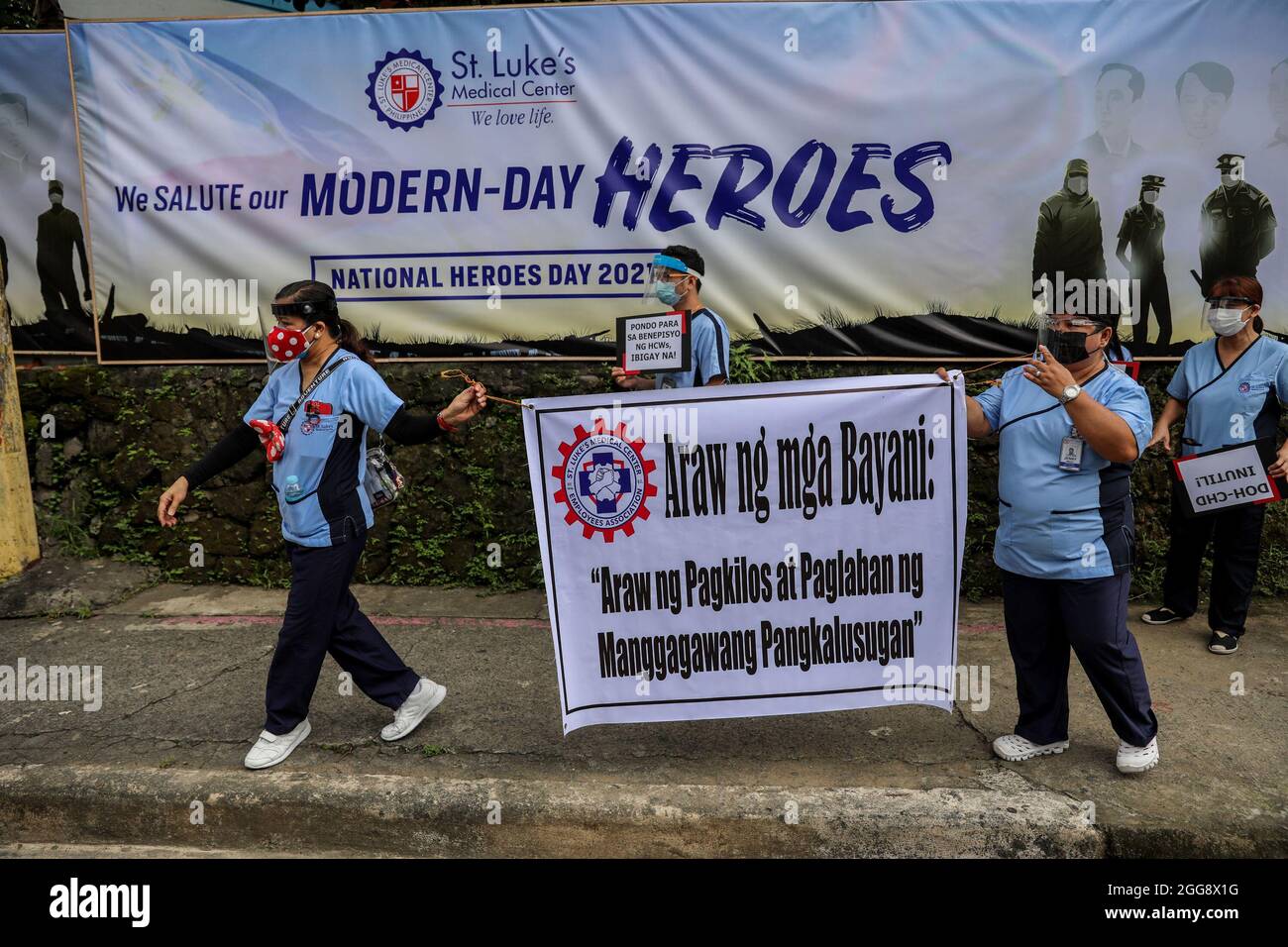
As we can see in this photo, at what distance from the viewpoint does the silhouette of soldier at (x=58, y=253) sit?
631 centimetres

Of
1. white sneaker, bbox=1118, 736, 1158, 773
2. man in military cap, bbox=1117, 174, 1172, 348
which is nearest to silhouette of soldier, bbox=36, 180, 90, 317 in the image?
man in military cap, bbox=1117, 174, 1172, 348

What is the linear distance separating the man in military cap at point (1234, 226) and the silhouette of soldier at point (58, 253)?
642 centimetres

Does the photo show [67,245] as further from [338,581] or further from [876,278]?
[876,278]

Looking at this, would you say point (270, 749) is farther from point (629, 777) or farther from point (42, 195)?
point (42, 195)

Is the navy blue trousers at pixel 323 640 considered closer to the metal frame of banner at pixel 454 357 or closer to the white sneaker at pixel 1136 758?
the metal frame of banner at pixel 454 357

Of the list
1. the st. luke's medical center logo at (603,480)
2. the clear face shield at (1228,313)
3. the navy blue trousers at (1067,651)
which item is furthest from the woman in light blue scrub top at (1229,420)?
the st. luke's medical center logo at (603,480)

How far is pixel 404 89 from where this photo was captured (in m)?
5.82

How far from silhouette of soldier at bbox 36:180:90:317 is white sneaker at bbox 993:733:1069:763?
5745mm

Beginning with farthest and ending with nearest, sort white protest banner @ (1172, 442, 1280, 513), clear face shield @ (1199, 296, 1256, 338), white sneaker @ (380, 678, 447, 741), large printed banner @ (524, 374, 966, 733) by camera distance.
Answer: clear face shield @ (1199, 296, 1256, 338)
white protest banner @ (1172, 442, 1280, 513)
white sneaker @ (380, 678, 447, 741)
large printed banner @ (524, 374, 966, 733)

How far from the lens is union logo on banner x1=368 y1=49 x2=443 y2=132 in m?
5.80

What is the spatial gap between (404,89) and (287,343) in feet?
8.28

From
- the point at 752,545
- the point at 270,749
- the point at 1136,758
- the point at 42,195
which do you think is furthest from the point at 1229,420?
the point at 42,195

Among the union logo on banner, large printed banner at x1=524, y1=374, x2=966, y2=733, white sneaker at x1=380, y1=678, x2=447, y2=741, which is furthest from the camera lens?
the union logo on banner

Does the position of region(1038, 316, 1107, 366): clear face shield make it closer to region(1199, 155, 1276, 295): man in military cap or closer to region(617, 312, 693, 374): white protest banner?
region(617, 312, 693, 374): white protest banner
